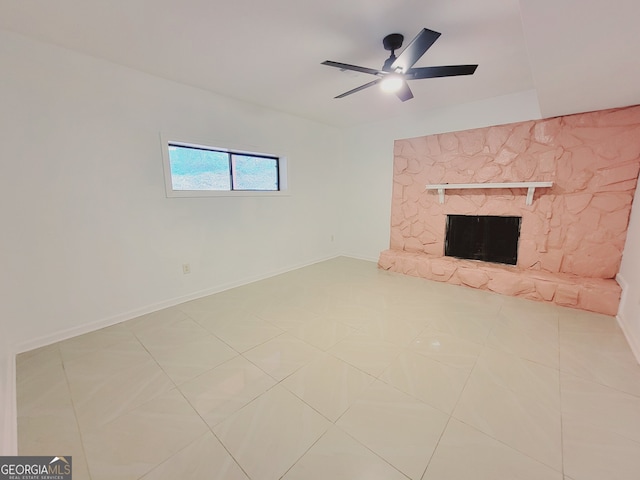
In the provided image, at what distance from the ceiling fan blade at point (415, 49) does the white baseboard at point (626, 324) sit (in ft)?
9.13

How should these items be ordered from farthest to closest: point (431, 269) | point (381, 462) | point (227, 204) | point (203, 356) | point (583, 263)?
point (431, 269) < point (227, 204) < point (583, 263) < point (203, 356) < point (381, 462)

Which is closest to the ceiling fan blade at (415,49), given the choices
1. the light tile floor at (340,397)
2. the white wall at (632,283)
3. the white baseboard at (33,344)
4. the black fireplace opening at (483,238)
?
the light tile floor at (340,397)

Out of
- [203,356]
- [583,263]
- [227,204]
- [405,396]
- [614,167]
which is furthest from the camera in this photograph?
[227,204]

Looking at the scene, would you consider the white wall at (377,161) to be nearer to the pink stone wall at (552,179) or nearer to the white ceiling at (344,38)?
the pink stone wall at (552,179)

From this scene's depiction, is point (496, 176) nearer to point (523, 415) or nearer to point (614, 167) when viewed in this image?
point (614, 167)

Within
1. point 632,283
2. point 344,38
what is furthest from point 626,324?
point 344,38

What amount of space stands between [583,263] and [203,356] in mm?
4249

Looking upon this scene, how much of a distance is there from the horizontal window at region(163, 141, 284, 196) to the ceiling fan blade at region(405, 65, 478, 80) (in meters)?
2.34

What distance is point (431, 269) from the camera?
12.5 ft

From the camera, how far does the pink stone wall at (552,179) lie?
2832mm

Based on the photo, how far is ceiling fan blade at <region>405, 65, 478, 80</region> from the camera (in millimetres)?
1969

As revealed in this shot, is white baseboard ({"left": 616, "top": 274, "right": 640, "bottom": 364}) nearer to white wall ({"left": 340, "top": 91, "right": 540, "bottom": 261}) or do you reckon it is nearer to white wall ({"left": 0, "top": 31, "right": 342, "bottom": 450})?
white wall ({"left": 340, "top": 91, "right": 540, "bottom": 261})

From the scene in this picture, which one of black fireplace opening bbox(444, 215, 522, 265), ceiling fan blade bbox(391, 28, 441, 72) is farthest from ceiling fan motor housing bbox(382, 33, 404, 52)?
black fireplace opening bbox(444, 215, 522, 265)

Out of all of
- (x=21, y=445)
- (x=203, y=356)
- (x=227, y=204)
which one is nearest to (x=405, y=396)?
(x=203, y=356)
